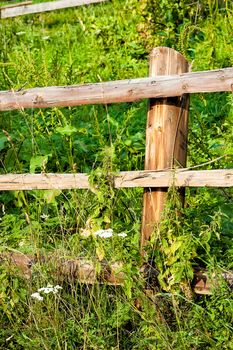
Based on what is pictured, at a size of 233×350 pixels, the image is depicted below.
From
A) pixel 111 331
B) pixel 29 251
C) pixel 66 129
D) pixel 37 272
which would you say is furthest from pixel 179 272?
pixel 66 129

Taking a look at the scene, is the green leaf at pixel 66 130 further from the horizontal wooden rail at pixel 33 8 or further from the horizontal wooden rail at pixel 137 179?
the horizontal wooden rail at pixel 33 8

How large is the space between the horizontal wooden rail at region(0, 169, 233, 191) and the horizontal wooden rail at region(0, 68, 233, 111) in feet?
1.32

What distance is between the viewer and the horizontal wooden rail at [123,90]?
3482 mm

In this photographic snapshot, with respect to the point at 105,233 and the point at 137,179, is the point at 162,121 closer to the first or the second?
the point at 137,179

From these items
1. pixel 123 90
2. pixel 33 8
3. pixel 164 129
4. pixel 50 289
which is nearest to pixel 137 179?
pixel 164 129

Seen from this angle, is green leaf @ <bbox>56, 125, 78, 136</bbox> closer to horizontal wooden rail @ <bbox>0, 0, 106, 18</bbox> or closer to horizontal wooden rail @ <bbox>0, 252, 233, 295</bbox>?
horizontal wooden rail @ <bbox>0, 252, 233, 295</bbox>

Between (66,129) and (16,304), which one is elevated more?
(66,129)

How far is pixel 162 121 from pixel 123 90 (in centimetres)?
27

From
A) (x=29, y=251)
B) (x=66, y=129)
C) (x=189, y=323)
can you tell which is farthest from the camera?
(x=66, y=129)

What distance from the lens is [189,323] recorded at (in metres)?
3.24

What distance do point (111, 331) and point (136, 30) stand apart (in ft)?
17.5

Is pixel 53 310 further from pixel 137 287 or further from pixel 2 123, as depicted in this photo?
pixel 2 123

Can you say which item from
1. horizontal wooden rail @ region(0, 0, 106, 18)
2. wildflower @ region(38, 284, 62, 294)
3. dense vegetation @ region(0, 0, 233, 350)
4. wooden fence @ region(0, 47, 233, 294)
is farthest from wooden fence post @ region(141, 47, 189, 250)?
horizontal wooden rail @ region(0, 0, 106, 18)

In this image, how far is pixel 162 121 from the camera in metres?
3.67
